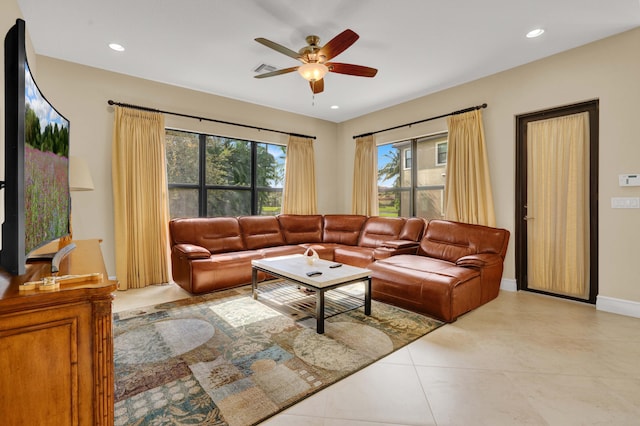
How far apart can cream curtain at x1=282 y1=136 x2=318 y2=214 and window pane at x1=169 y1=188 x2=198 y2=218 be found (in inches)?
60.3

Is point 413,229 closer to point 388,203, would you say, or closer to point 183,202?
point 388,203

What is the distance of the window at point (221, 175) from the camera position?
4469mm

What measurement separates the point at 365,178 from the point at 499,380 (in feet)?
13.3

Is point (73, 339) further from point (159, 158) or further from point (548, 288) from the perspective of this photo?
point (548, 288)

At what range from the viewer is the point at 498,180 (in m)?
3.91

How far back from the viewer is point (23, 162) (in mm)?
1071

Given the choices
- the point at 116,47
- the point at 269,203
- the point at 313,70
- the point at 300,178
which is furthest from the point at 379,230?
the point at 116,47

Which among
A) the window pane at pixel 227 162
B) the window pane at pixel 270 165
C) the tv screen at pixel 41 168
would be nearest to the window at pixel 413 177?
the window pane at pixel 270 165

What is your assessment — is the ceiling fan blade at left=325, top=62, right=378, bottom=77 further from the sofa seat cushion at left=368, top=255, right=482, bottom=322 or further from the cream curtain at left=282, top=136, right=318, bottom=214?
the cream curtain at left=282, top=136, right=318, bottom=214

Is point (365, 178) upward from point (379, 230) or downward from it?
upward

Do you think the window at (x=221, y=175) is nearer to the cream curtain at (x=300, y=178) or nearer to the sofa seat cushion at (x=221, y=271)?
the cream curtain at (x=300, y=178)

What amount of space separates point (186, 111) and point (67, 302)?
13.1ft

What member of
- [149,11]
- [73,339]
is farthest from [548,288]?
[149,11]

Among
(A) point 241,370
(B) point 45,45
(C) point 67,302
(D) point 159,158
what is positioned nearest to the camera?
(C) point 67,302
